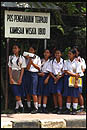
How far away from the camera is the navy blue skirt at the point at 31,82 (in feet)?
30.1

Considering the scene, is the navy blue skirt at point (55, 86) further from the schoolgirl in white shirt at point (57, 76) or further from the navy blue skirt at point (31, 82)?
the navy blue skirt at point (31, 82)

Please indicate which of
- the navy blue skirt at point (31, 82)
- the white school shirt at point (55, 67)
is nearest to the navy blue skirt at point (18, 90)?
the navy blue skirt at point (31, 82)

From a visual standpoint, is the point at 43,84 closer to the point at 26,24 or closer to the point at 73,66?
the point at 73,66

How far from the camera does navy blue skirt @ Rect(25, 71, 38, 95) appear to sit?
30.1 ft

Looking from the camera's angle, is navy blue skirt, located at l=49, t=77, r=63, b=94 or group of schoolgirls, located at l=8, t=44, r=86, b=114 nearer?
group of schoolgirls, located at l=8, t=44, r=86, b=114

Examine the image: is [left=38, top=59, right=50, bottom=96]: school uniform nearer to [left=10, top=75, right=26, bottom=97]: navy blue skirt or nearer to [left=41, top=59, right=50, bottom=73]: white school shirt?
[left=41, top=59, right=50, bottom=73]: white school shirt

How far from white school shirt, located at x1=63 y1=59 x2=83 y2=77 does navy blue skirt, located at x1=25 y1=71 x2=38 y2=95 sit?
0.83 m

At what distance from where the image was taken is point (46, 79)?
9.31 metres

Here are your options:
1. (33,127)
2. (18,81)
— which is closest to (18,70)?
(18,81)

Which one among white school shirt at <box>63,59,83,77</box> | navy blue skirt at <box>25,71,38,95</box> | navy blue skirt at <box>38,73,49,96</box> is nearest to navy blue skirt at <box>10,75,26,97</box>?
navy blue skirt at <box>25,71,38,95</box>

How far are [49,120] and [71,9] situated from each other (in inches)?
150

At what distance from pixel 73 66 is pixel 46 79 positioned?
794 millimetres

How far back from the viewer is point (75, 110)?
30.5ft

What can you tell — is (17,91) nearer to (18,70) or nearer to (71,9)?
(18,70)
